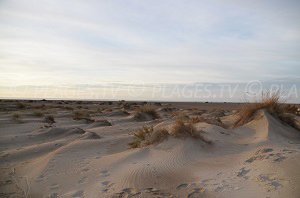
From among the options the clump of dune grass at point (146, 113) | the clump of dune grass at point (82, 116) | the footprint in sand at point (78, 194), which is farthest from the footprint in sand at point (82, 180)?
the clump of dune grass at point (146, 113)

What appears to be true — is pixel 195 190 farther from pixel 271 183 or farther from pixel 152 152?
pixel 152 152

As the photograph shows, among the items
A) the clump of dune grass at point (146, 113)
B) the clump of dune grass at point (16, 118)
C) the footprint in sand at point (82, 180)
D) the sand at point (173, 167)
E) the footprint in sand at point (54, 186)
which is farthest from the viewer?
the clump of dune grass at point (146, 113)

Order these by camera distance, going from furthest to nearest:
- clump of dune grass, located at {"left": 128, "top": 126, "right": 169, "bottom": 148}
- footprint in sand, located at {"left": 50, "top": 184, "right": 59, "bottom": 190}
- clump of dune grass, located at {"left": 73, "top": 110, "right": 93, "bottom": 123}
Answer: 1. clump of dune grass, located at {"left": 73, "top": 110, "right": 93, "bottom": 123}
2. clump of dune grass, located at {"left": 128, "top": 126, "right": 169, "bottom": 148}
3. footprint in sand, located at {"left": 50, "top": 184, "right": 59, "bottom": 190}

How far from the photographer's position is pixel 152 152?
6.50 metres

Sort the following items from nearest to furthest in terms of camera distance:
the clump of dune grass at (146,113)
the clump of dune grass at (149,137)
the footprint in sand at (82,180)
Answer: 1. the footprint in sand at (82,180)
2. the clump of dune grass at (149,137)
3. the clump of dune grass at (146,113)

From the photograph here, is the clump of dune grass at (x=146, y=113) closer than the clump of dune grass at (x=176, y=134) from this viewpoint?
No

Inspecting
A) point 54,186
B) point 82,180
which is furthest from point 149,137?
point 54,186

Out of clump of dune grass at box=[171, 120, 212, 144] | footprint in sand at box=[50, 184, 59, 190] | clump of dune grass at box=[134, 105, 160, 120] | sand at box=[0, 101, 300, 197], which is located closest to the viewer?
sand at box=[0, 101, 300, 197]

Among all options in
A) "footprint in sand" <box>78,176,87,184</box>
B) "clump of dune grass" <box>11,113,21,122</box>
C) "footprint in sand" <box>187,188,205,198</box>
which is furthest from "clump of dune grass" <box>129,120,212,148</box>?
"clump of dune grass" <box>11,113,21,122</box>

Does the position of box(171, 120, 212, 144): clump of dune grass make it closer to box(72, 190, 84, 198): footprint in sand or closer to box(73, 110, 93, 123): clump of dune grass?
box(72, 190, 84, 198): footprint in sand

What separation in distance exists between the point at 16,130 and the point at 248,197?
10500mm

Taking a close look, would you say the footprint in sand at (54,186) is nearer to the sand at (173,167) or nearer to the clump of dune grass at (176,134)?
the sand at (173,167)

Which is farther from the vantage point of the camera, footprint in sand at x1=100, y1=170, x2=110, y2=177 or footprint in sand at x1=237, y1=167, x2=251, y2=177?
footprint in sand at x1=100, y1=170, x2=110, y2=177

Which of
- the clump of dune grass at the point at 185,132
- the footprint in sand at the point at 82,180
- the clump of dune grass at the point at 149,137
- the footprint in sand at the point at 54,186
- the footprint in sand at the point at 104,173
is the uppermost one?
the clump of dune grass at the point at 185,132
